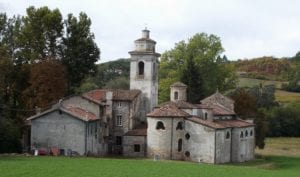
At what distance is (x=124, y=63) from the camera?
635 feet

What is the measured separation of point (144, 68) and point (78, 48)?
353 inches

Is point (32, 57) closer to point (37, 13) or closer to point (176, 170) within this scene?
point (37, 13)

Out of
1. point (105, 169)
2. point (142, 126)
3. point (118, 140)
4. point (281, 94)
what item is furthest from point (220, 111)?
point (281, 94)

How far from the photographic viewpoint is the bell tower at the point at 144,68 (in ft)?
241

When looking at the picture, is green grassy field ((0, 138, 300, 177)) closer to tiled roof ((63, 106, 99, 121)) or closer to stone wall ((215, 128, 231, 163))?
stone wall ((215, 128, 231, 163))

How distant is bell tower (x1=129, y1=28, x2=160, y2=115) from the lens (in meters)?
73.6

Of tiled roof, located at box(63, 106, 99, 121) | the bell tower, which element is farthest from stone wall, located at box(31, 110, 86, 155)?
the bell tower

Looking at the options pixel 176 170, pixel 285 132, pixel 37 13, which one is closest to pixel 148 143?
pixel 176 170

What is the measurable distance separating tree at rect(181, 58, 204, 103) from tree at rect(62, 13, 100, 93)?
16.9 metres

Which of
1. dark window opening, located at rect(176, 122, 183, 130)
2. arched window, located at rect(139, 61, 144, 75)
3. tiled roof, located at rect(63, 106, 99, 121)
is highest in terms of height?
arched window, located at rect(139, 61, 144, 75)

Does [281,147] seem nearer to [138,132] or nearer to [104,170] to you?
[138,132]

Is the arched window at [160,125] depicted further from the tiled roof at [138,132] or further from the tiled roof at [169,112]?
the tiled roof at [138,132]

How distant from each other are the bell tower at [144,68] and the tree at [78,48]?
280 inches

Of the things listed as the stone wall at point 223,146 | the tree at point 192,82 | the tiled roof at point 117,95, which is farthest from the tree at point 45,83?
the tree at point 192,82
